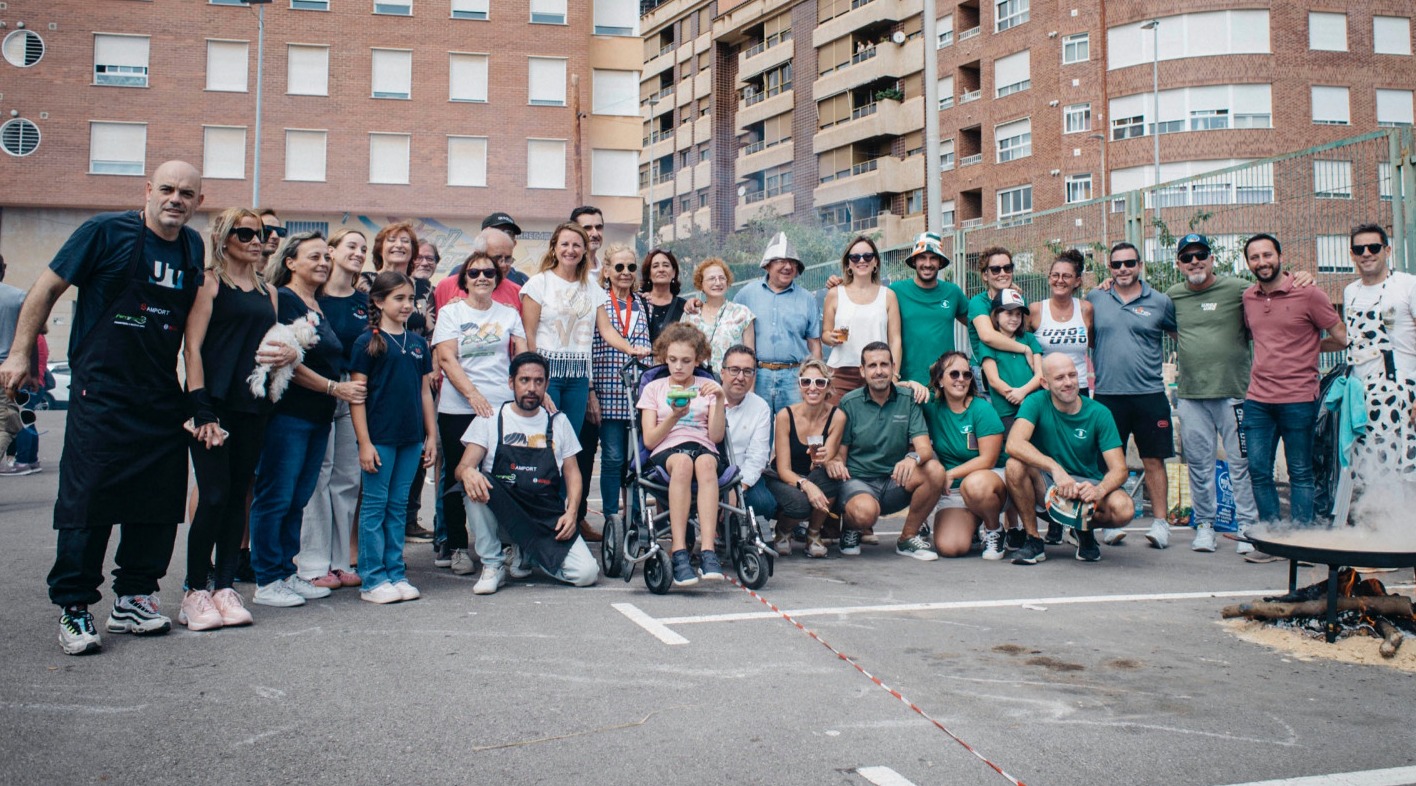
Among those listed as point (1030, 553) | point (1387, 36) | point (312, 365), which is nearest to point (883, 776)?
point (312, 365)

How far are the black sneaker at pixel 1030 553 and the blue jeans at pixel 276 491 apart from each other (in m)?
4.46

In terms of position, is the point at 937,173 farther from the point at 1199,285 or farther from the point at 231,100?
the point at 231,100

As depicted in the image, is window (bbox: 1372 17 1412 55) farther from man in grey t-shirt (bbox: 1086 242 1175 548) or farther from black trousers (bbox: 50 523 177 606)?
black trousers (bbox: 50 523 177 606)

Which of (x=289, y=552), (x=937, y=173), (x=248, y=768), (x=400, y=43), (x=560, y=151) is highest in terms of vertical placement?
(x=400, y=43)

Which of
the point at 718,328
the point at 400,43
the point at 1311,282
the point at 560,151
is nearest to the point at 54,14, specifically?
the point at 400,43

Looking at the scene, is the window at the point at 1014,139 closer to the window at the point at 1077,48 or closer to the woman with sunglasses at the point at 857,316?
the window at the point at 1077,48

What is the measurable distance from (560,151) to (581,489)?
110 feet

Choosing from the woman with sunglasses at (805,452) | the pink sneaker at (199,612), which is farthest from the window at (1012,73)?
→ the pink sneaker at (199,612)

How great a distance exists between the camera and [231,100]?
3703 centimetres

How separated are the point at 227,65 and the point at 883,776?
39319 millimetres

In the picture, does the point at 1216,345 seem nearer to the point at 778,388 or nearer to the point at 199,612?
the point at 778,388

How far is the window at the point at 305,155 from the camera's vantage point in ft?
122

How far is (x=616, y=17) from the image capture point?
132 ft

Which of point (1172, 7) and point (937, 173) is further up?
point (1172, 7)
